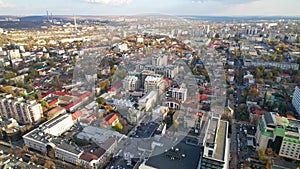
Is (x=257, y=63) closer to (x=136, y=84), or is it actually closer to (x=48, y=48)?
(x=136, y=84)

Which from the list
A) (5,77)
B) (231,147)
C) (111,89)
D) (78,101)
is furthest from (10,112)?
(231,147)

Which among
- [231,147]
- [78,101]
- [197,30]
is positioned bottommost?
[231,147]

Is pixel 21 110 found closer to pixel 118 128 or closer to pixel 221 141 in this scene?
pixel 118 128

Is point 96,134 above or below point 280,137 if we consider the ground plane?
below

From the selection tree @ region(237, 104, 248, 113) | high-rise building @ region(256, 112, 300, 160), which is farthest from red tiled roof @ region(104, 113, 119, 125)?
tree @ region(237, 104, 248, 113)

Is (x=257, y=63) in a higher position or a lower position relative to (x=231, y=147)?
higher

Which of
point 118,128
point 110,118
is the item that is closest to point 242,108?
point 118,128

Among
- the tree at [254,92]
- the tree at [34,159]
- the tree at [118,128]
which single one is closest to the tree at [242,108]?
the tree at [254,92]
